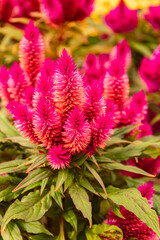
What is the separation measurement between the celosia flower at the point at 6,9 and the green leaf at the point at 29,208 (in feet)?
3.84

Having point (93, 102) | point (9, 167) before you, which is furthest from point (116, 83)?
point (9, 167)

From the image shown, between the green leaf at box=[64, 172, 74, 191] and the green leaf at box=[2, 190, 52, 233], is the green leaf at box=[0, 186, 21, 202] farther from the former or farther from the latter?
the green leaf at box=[64, 172, 74, 191]

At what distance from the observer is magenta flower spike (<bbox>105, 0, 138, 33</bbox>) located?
6.47ft

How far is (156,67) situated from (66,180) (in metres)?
0.77

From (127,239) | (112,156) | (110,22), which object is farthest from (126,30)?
(127,239)

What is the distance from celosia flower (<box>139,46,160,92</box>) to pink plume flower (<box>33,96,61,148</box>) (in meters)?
0.75

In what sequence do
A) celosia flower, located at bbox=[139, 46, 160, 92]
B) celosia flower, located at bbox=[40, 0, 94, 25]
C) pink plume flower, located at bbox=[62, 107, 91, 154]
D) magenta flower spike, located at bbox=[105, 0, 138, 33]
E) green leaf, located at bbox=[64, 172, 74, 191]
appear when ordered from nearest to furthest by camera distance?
1. pink plume flower, located at bbox=[62, 107, 91, 154]
2. green leaf, located at bbox=[64, 172, 74, 191]
3. celosia flower, located at bbox=[139, 46, 160, 92]
4. celosia flower, located at bbox=[40, 0, 94, 25]
5. magenta flower spike, located at bbox=[105, 0, 138, 33]

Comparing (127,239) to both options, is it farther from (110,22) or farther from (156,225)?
(110,22)

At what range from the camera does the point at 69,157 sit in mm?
985

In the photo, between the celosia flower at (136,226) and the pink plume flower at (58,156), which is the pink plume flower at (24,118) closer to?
the pink plume flower at (58,156)

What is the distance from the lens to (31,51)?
1.17 metres

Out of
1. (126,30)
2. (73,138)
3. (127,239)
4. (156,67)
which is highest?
(126,30)

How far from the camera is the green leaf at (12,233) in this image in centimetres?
97

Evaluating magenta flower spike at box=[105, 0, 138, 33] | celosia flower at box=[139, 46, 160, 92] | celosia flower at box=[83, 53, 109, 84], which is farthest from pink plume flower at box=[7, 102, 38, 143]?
magenta flower spike at box=[105, 0, 138, 33]
